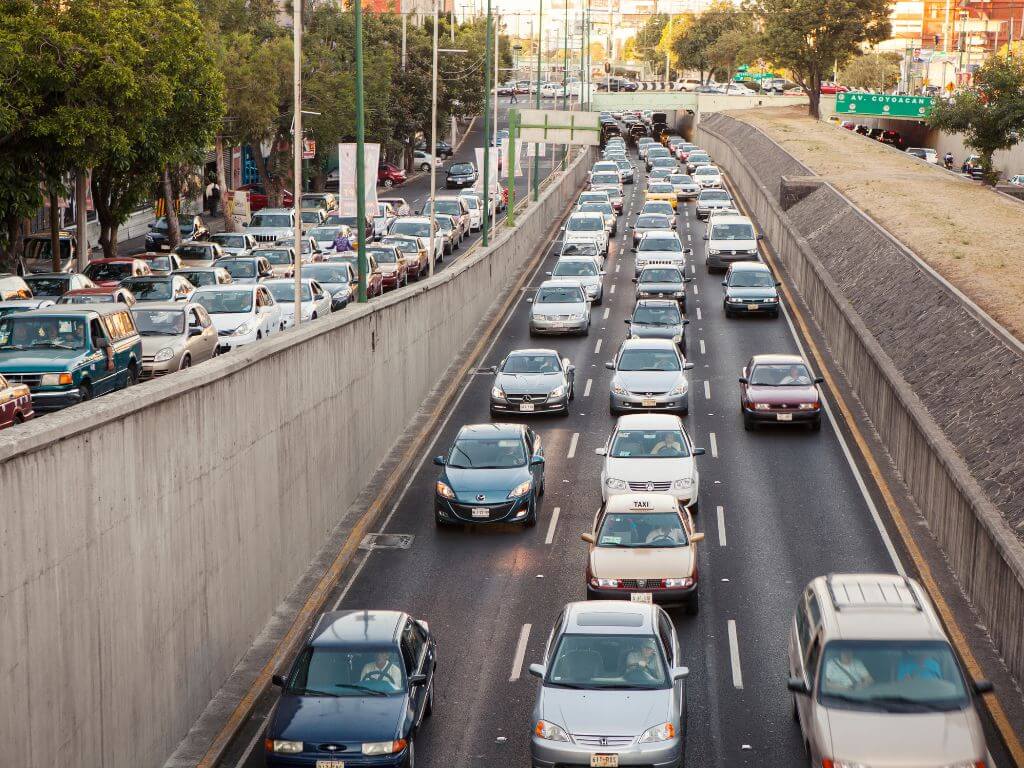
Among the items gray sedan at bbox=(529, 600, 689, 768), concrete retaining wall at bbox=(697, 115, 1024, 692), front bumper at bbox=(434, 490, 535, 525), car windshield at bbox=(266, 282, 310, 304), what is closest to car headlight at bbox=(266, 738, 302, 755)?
gray sedan at bbox=(529, 600, 689, 768)

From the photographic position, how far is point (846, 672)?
14016 millimetres

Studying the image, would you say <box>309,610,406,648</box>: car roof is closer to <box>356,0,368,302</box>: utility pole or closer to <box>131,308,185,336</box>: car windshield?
<box>356,0,368,302</box>: utility pole

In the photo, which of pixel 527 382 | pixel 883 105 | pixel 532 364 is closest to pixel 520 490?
pixel 527 382

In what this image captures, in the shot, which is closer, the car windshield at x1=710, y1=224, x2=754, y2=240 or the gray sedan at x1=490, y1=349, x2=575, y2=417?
the gray sedan at x1=490, y1=349, x2=575, y2=417

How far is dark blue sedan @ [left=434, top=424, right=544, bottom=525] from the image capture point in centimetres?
2403

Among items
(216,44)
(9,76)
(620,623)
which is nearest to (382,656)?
(620,623)

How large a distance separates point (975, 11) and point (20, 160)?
7231 inches

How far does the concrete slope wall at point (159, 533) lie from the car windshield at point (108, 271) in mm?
16350

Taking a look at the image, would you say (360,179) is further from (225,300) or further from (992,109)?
(992,109)

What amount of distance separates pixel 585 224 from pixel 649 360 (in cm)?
2710

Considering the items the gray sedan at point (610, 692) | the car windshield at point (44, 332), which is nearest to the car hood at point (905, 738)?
the gray sedan at point (610, 692)

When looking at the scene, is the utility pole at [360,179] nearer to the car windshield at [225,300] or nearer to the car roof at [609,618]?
the car windshield at [225,300]

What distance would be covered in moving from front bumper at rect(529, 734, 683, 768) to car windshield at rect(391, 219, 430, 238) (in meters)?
40.3

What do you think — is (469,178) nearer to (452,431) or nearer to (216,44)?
(216,44)
